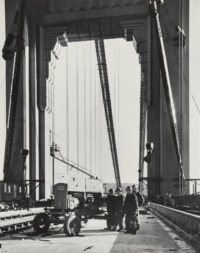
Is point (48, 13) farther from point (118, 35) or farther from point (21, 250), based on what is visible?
point (21, 250)

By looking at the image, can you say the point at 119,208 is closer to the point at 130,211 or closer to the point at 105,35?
the point at 130,211

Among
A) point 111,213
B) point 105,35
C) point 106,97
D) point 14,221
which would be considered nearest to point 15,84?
point 105,35

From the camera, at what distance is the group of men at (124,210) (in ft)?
45.1

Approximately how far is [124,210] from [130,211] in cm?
22

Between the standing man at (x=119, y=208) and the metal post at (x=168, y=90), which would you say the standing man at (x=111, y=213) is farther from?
the metal post at (x=168, y=90)

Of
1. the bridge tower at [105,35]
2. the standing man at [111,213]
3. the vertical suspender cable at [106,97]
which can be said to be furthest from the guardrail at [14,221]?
the vertical suspender cable at [106,97]

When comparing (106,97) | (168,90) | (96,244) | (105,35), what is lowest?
(96,244)

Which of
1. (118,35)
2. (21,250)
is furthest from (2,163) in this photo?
(21,250)

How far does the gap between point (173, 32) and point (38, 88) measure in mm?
11587

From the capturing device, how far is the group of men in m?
13.8

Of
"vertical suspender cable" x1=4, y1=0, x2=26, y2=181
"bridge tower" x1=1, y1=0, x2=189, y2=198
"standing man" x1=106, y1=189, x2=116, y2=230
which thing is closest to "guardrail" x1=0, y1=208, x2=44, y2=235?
"standing man" x1=106, y1=189, x2=116, y2=230

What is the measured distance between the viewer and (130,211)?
1397cm

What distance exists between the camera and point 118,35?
38.4 meters

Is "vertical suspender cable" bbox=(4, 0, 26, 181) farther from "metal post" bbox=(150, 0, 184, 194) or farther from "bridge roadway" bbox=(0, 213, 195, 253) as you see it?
"bridge roadway" bbox=(0, 213, 195, 253)
